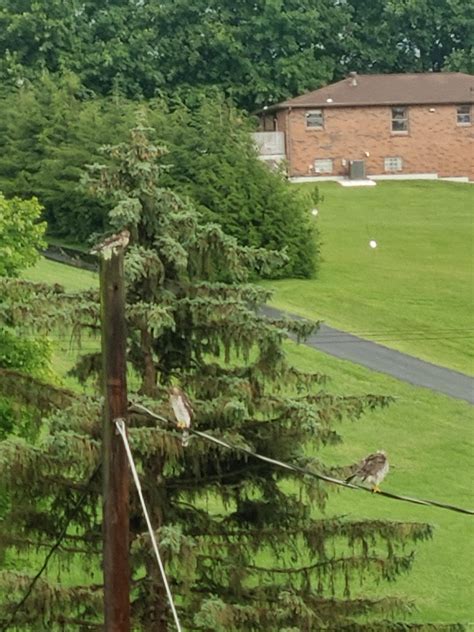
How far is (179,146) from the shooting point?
46875 millimetres

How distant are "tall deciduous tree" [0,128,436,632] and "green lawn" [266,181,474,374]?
20.8 m

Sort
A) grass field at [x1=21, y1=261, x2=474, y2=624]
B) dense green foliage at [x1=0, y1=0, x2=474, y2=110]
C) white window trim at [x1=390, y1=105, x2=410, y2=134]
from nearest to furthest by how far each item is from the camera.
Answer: grass field at [x1=21, y1=261, x2=474, y2=624] < white window trim at [x1=390, y1=105, x2=410, y2=134] < dense green foliage at [x1=0, y1=0, x2=474, y2=110]

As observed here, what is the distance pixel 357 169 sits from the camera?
218 ft

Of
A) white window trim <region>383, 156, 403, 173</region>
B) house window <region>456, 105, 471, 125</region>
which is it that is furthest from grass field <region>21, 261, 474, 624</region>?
house window <region>456, 105, 471, 125</region>

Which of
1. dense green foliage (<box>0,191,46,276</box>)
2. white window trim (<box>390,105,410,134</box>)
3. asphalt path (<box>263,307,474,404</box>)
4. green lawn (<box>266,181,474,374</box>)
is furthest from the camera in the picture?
white window trim (<box>390,105,410,134</box>)

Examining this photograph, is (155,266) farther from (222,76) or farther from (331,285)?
(222,76)

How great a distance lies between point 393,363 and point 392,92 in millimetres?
37507

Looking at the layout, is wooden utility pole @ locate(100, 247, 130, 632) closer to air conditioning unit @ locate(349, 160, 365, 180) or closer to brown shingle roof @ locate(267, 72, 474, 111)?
air conditioning unit @ locate(349, 160, 365, 180)

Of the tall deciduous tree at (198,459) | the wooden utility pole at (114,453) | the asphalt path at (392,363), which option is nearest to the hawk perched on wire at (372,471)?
the tall deciduous tree at (198,459)

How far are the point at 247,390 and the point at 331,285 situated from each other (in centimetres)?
3006

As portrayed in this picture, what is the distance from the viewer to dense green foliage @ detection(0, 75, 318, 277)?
1695 inches

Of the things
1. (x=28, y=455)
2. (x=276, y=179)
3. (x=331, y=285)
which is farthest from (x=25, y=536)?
(x=276, y=179)

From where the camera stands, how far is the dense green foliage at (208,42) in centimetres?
7131

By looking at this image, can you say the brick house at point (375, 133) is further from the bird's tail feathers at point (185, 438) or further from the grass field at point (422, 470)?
the bird's tail feathers at point (185, 438)
